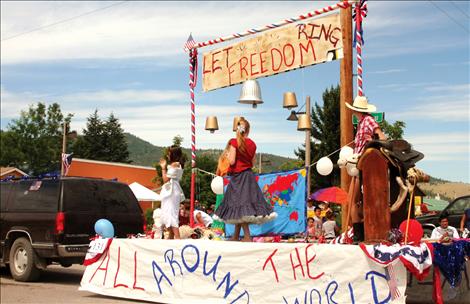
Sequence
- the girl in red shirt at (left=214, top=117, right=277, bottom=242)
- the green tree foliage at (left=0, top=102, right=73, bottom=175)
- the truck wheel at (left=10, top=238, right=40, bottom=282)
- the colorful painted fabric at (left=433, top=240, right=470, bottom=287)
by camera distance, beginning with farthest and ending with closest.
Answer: the green tree foliage at (left=0, top=102, right=73, bottom=175)
the truck wheel at (left=10, top=238, right=40, bottom=282)
the girl in red shirt at (left=214, top=117, right=277, bottom=242)
the colorful painted fabric at (left=433, top=240, right=470, bottom=287)

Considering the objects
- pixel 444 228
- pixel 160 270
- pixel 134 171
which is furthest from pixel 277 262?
pixel 134 171

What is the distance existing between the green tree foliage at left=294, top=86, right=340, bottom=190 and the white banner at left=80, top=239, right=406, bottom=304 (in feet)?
122

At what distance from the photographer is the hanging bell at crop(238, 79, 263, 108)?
34.5 ft

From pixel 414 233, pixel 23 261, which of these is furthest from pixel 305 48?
pixel 23 261

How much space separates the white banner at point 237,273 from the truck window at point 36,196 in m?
2.01

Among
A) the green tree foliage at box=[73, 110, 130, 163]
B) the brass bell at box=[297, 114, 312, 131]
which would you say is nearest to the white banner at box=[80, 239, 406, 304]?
the brass bell at box=[297, 114, 312, 131]

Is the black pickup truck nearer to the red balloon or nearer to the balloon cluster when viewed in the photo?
the balloon cluster

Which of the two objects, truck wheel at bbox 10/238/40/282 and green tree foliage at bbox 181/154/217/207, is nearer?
truck wheel at bbox 10/238/40/282

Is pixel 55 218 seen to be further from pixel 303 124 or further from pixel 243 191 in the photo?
pixel 303 124

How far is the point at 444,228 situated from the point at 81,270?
8.21m

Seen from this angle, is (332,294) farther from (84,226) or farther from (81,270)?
(81,270)

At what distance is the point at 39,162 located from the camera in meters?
67.7

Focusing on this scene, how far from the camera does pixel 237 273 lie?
296 inches

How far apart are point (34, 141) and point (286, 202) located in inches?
2384
